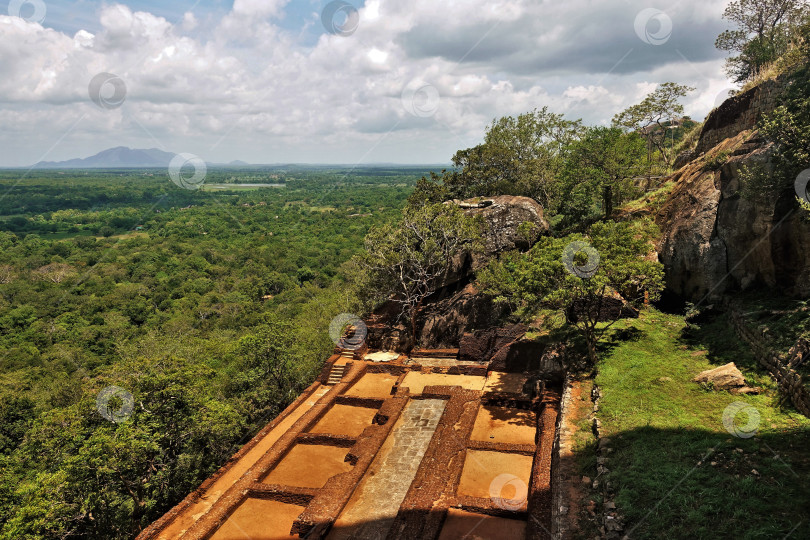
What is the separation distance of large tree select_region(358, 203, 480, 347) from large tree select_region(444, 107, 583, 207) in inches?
219

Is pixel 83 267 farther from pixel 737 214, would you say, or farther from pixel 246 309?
pixel 737 214

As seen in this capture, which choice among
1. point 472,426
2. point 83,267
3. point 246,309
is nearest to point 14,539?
point 472,426

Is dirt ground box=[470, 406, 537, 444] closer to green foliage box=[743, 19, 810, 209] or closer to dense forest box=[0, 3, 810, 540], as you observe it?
dense forest box=[0, 3, 810, 540]

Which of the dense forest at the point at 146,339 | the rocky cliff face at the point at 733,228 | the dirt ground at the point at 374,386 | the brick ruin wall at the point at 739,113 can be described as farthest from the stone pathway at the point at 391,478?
the brick ruin wall at the point at 739,113

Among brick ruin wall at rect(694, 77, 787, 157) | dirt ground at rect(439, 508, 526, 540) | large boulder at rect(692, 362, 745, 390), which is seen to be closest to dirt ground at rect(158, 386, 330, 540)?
dirt ground at rect(439, 508, 526, 540)

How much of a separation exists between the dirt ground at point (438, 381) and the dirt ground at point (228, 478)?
3.92 metres

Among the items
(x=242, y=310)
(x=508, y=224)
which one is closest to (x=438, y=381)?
(x=508, y=224)

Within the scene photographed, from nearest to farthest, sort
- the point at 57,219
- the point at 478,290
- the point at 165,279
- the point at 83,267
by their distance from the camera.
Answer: the point at 478,290, the point at 165,279, the point at 83,267, the point at 57,219

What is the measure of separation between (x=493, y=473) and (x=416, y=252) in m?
12.0

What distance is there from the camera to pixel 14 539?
1018 cm

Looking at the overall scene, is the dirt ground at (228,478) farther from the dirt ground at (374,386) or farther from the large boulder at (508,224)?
the large boulder at (508,224)

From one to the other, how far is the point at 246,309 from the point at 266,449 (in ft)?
124

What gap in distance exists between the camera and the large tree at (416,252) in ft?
68.8

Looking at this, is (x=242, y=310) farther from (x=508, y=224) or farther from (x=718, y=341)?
(x=718, y=341)
